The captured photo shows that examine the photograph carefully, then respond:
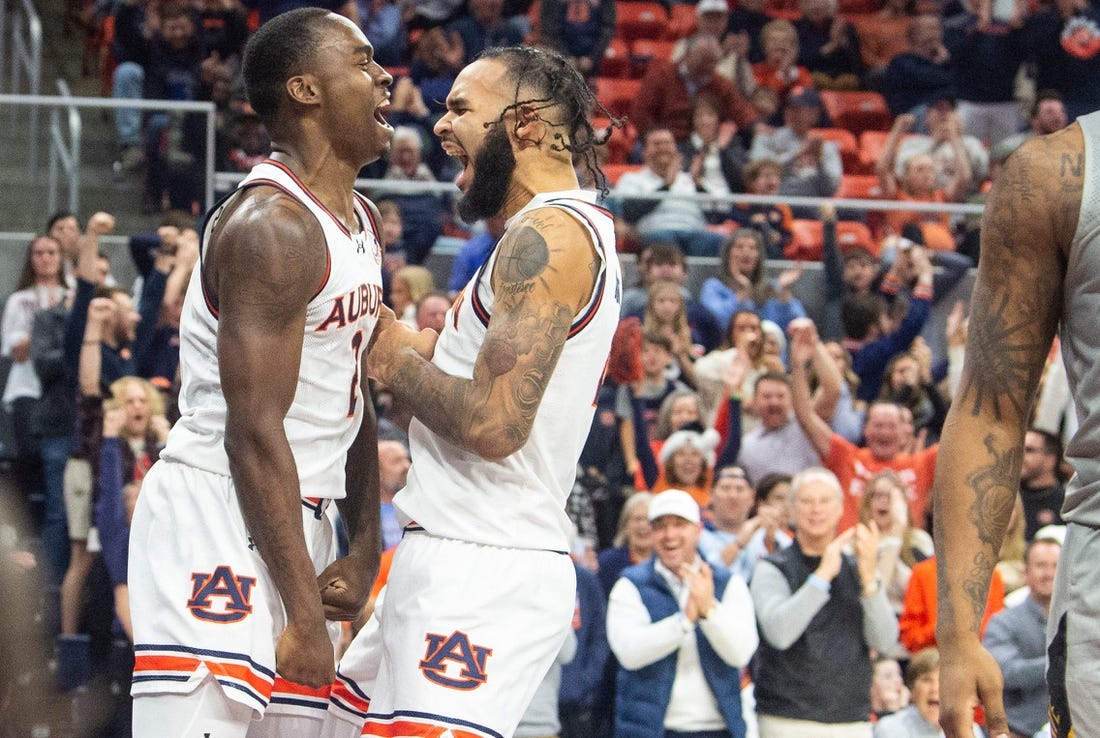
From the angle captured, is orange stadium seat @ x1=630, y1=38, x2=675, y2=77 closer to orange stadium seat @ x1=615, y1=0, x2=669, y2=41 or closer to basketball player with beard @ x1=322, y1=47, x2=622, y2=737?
orange stadium seat @ x1=615, y1=0, x2=669, y2=41

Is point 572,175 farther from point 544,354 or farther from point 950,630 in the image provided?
point 950,630

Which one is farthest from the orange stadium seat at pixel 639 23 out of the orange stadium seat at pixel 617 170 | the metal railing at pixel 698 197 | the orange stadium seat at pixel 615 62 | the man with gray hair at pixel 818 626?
the man with gray hair at pixel 818 626

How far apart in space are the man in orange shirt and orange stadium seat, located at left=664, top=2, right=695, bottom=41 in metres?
6.53

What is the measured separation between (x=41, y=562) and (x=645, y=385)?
341 centimetres

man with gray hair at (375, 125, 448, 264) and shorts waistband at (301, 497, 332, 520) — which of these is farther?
man with gray hair at (375, 125, 448, 264)

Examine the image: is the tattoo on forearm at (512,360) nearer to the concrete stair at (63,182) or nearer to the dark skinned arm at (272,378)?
the dark skinned arm at (272,378)

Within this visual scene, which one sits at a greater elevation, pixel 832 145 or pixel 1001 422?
pixel 1001 422

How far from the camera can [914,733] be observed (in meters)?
6.78

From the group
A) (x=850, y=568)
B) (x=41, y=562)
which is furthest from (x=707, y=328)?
(x=41, y=562)

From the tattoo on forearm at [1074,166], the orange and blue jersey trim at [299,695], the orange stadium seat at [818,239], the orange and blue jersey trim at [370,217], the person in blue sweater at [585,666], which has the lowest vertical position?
the person in blue sweater at [585,666]

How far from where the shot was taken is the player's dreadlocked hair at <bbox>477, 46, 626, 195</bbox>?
3.68 meters

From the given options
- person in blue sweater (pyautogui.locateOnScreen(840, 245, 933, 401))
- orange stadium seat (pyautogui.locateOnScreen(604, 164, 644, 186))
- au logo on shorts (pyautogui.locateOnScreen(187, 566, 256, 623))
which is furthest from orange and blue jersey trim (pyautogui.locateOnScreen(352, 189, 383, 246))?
orange stadium seat (pyautogui.locateOnScreen(604, 164, 644, 186))

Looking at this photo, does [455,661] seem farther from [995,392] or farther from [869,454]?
[869,454]

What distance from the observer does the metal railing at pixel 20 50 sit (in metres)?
12.0
